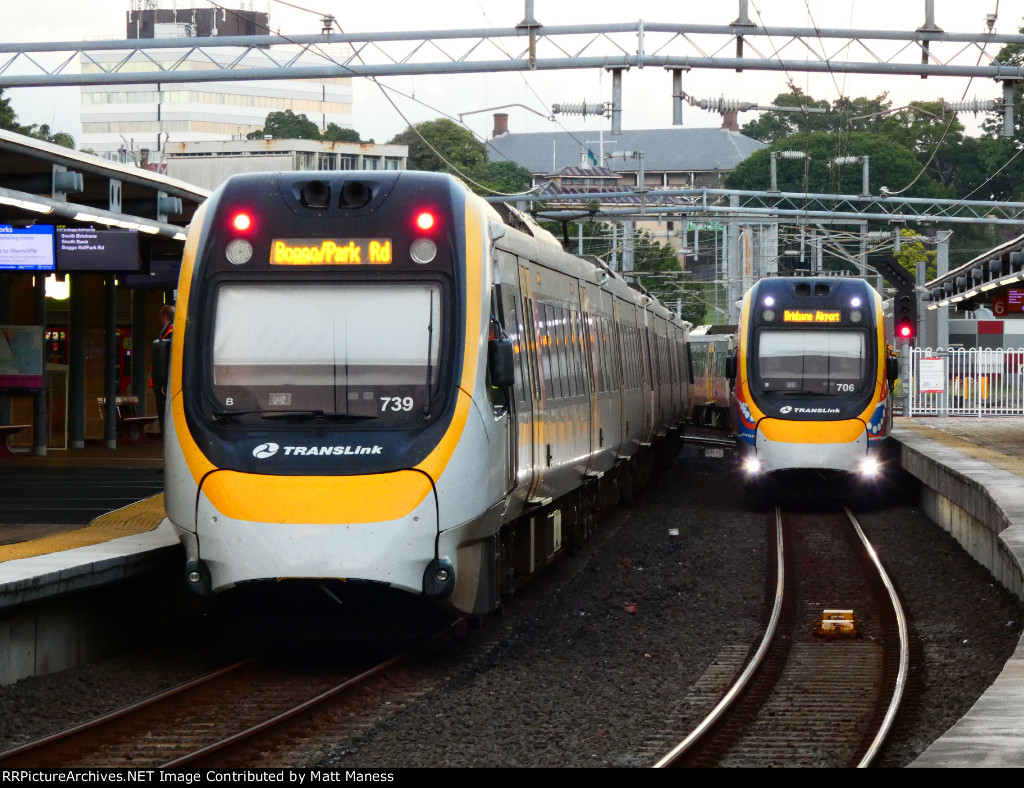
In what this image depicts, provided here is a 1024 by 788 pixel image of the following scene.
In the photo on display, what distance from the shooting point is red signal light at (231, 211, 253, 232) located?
410 inches

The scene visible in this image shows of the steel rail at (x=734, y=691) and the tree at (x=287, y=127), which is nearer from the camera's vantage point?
the steel rail at (x=734, y=691)

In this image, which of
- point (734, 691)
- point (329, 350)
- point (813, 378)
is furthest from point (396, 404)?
point (813, 378)

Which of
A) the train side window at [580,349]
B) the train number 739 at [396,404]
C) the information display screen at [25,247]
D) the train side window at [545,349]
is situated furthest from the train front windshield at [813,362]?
the train number 739 at [396,404]

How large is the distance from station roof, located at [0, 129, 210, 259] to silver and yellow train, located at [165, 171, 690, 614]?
Result: 532 centimetres

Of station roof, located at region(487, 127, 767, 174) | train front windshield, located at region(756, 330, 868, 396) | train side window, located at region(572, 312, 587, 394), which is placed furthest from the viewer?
station roof, located at region(487, 127, 767, 174)

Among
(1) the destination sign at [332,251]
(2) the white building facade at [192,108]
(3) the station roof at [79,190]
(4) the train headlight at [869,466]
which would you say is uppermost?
(2) the white building facade at [192,108]

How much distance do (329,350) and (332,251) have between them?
67 cm

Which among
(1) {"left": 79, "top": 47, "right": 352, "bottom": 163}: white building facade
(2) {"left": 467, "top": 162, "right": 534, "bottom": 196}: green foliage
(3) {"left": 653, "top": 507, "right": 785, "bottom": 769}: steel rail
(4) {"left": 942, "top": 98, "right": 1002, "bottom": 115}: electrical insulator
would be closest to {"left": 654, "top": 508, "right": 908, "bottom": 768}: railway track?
(3) {"left": 653, "top": 507, "right": 785, "bottom": 769}: steel rail

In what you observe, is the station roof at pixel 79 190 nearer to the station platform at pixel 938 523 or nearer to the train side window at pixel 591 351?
the station platform at pixel 938 523

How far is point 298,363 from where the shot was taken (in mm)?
10117

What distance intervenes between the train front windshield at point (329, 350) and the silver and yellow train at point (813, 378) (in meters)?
11.1

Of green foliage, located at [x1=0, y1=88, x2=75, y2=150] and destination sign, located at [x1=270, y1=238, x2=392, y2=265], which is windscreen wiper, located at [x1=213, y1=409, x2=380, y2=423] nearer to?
destination sign, located at [x1=270, y1=238, x2=392, y2=265]

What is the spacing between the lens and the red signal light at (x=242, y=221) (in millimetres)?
10406

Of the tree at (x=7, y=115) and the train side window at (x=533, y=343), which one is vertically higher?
the tree at (x=7, y=115)
